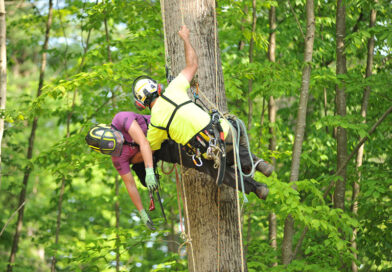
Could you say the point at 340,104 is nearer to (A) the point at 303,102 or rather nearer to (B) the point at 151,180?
(A) the point at 303,102

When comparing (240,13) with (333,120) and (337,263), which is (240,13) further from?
(337,263)

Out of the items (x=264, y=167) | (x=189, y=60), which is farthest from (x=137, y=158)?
(x=264, y=167)

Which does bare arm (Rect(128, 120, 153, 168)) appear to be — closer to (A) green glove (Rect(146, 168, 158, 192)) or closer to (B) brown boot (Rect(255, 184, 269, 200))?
(A) green glove (Rect(146, 168, 158, 192))

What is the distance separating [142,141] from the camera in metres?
4.09

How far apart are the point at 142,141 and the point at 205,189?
2.30 feet

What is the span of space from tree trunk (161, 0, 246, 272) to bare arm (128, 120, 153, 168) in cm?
41

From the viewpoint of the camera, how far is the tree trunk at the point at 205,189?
13.8 feet

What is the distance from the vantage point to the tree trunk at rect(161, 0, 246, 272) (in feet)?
13.8

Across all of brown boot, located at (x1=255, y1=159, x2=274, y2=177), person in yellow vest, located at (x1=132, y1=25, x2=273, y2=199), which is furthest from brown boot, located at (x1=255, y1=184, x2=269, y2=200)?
person in yellow vest, located at (x1=132, y1=25, x2=273, y2=199)

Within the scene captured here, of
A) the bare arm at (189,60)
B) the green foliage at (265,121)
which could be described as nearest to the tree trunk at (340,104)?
the green foliage at (265,121)

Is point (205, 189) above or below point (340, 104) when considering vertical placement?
above

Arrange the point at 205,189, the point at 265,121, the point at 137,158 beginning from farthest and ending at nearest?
the point at 265,121
the point at 137,158
the point at 205,189

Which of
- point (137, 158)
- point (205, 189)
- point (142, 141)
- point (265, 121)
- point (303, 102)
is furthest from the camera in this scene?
point (265, 121)

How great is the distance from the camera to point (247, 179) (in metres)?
4.25
